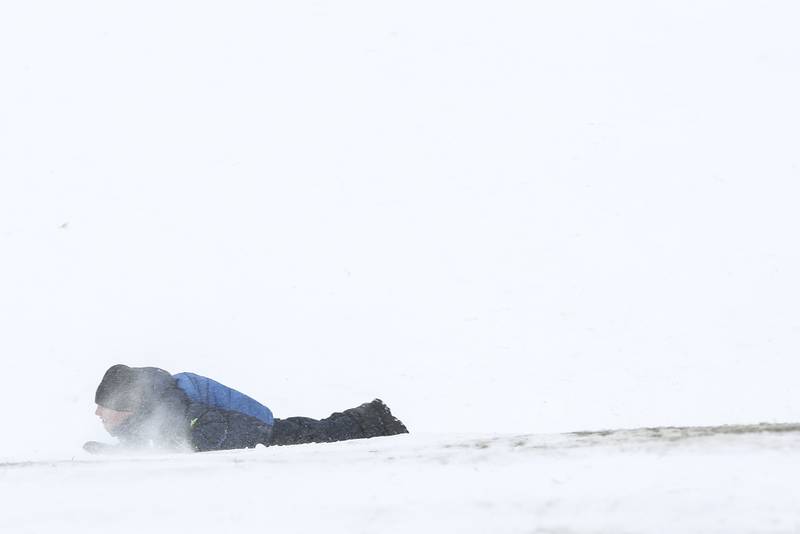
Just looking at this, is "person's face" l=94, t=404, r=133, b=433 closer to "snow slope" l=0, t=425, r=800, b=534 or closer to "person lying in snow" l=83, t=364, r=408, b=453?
"person lying in snow" l=83, t=364, r=408, b=453

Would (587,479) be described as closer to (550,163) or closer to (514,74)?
(550,163)

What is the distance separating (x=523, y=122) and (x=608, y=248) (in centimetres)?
110

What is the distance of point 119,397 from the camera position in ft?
14.2

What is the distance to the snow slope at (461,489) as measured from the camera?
207cm

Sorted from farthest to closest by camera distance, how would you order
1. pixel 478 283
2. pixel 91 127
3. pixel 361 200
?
pixel 91 127, pixel 361 200, pixel 478 283

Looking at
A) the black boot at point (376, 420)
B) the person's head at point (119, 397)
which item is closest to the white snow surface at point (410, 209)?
the black boot at point (376, 420)

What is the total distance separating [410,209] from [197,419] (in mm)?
2013

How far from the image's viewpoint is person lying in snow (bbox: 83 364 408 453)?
418 cm

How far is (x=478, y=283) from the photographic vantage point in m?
5.30

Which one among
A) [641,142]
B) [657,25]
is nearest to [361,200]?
[641,142]

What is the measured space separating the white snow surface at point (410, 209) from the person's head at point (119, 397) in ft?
1.56

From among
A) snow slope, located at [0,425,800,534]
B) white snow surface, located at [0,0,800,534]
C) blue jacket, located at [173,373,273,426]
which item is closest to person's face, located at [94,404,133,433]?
blue jacket, located at [173,373,273,426]

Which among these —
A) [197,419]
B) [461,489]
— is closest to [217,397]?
[197,419]

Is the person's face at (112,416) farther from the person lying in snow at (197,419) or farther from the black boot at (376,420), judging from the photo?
the black boot at (376,420)
